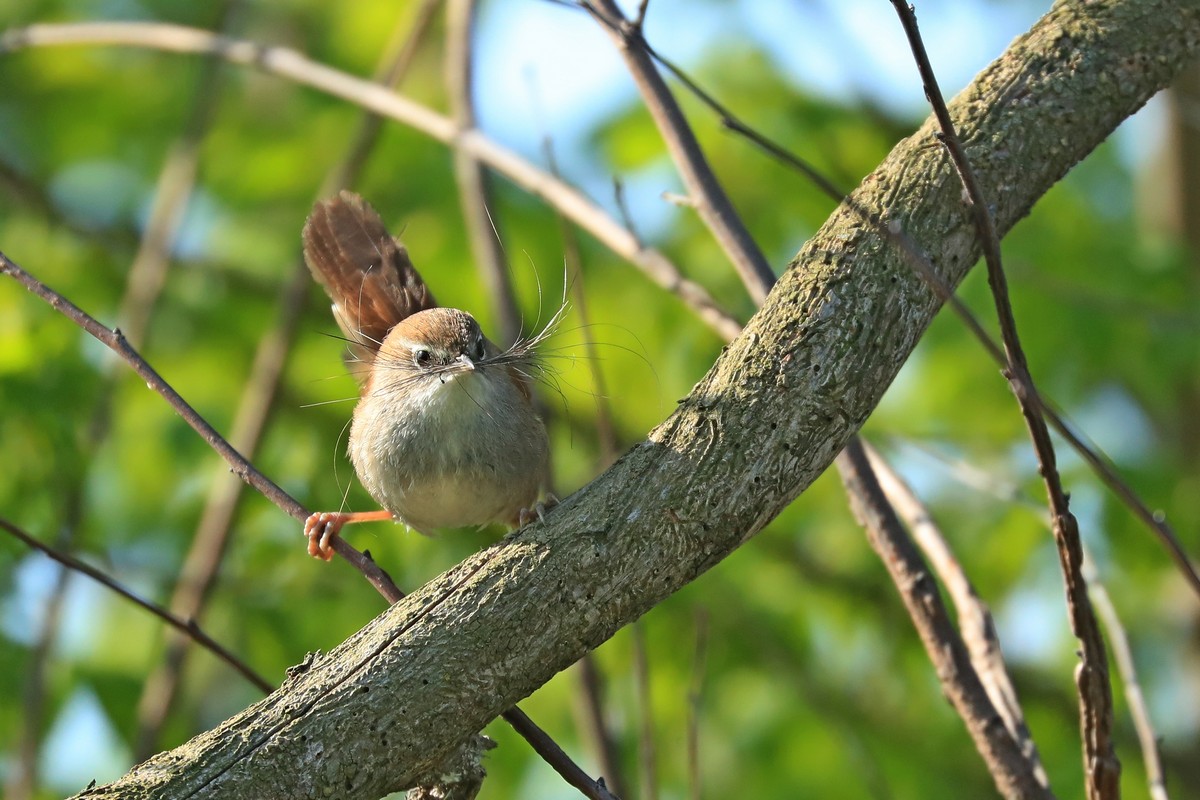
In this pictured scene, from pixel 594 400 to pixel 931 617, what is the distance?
2136mm

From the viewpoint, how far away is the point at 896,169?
246 centimetres

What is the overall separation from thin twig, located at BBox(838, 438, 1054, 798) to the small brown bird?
1024mm

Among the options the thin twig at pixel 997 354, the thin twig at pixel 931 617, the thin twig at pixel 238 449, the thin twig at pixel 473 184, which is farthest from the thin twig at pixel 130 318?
the thin twig at pixel 997 354

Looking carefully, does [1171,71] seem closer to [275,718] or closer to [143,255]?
[275,718]

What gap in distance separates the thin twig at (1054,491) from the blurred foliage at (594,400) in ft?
7.98

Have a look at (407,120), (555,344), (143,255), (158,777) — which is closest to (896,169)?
(555,344)

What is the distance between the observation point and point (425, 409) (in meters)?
3.55

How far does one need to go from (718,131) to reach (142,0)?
3116 mm

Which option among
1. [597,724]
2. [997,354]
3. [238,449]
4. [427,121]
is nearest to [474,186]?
[427,121]

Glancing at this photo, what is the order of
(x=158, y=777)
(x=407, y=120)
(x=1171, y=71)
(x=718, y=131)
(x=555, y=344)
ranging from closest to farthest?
(x=158, y=777) < (x=1171, y=71) < (x=555, y=344) < (x=407, y=120) < (x=718, y=131)

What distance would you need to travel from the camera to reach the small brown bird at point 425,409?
3.52 m

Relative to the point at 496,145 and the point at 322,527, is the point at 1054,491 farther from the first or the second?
the point at 496,145

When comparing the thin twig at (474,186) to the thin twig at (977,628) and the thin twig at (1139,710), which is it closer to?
the thin twig at (977,628)

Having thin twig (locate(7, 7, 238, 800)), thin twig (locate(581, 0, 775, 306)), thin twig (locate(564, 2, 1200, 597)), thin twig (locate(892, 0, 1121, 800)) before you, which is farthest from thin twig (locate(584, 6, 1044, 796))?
thin twig (locate(7, 7, 238, 800))
